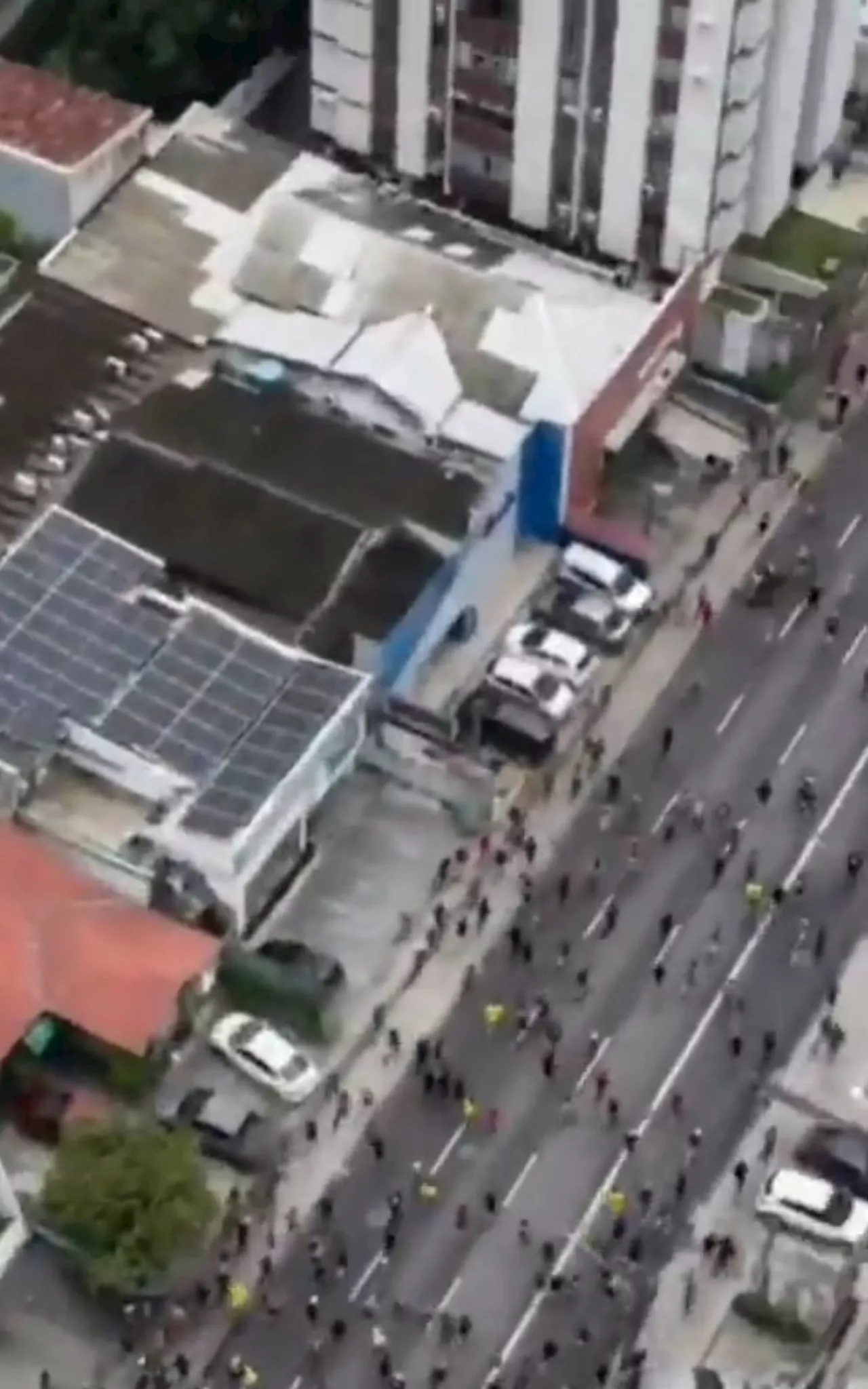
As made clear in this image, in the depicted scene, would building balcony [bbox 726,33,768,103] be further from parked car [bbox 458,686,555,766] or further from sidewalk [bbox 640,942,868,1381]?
sidewalk [bbox 640,942,868,1381]

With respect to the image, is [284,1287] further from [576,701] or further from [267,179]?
[267,179]

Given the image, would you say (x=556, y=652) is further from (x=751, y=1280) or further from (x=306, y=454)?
(x=751, y=1280)

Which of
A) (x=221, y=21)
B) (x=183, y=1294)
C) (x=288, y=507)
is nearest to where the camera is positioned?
(x=183, y=1294)

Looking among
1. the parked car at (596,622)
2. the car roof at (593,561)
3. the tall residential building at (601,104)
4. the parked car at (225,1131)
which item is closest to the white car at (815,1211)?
the parked car at (225,1131)

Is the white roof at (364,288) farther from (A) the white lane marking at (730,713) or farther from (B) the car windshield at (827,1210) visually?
(B) the car windshield at (827,1210)

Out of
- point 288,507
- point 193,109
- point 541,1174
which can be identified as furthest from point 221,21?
point 541,1174

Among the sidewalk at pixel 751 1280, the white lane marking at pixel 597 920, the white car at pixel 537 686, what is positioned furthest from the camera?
the white car at pixel 537 686

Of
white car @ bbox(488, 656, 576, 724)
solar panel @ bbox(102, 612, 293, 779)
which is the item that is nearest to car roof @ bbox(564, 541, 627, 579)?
white car @ bbox(488, 656, 576, 724)
